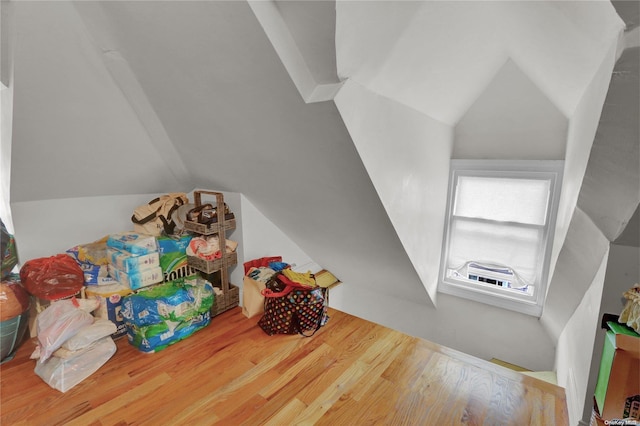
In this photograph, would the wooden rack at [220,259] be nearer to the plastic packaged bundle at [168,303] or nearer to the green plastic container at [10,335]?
the plastic packaged bundle at [168,303]

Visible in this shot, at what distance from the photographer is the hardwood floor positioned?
1502 mm

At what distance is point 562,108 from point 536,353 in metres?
2.16

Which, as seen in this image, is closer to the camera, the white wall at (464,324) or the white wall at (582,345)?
the white wall at (582,345)

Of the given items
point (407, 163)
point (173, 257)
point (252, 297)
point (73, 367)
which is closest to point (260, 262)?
point (252, 297)

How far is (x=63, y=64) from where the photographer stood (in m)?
1.60

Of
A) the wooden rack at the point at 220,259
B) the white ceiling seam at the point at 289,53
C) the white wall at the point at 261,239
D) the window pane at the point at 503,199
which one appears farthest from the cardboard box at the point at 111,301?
the window pane at the point at 503,199

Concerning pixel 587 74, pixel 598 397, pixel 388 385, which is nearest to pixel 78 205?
pixel 388 385

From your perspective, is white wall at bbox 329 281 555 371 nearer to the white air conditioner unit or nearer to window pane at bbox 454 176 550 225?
the white air conditioner unit

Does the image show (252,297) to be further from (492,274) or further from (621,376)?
(492,274)

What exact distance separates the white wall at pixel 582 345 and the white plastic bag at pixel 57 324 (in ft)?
8.50

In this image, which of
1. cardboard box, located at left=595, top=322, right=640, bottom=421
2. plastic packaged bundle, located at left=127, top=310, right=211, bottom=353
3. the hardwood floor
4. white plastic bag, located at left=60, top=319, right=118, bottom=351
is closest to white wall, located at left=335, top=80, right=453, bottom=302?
the hardwood floor

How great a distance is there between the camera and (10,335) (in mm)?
1825

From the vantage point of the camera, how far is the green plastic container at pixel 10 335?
5.87ft

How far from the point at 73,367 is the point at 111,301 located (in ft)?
1.51
